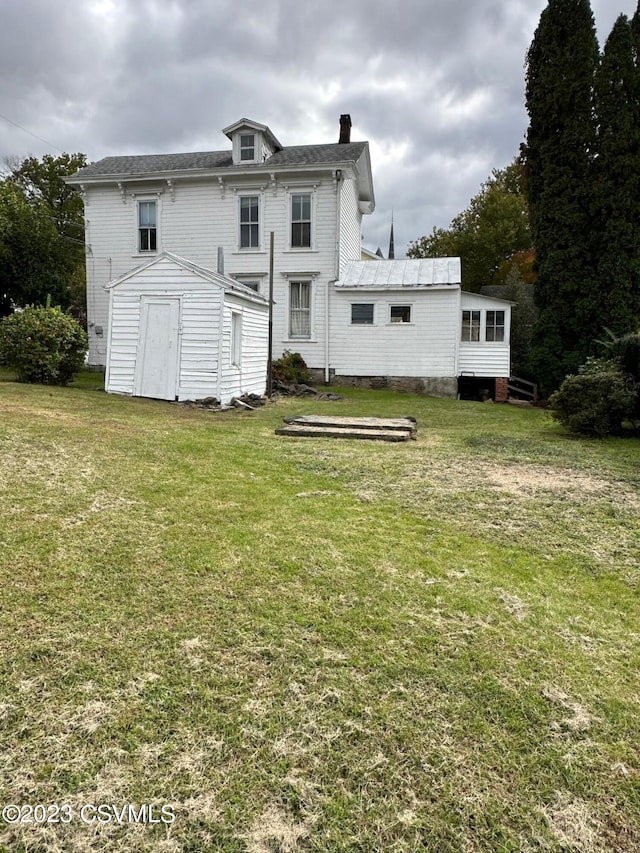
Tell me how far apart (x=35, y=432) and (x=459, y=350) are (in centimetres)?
1339

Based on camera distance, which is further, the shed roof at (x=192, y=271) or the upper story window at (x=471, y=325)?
the upper story window at (x=471, y=325)

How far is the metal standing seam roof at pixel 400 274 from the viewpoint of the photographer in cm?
1653

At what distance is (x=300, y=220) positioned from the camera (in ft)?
57.0

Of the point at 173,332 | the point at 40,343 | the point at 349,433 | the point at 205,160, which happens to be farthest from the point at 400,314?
the point at 40,343

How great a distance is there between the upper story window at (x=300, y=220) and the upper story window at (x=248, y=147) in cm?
213

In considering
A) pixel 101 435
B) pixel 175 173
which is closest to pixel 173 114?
pixel 175 173

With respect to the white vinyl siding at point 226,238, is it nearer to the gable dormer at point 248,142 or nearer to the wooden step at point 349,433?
the gable dormer at point 248,142

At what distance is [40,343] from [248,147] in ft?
35.5

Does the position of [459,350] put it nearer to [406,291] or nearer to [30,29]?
[406,291]

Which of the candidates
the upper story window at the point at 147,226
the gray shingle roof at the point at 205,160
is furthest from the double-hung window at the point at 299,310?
the upper story window at the point at 147,226

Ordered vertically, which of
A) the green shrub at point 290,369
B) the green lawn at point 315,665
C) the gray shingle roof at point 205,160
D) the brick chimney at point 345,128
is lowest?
the green lawn at point 315,665

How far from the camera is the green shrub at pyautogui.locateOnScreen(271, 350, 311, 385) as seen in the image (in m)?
16.2

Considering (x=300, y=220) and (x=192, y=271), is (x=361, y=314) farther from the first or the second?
(x=192, y=271)

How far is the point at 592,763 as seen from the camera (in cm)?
182
